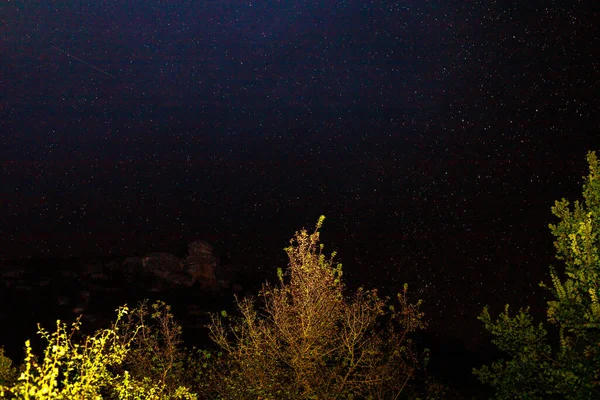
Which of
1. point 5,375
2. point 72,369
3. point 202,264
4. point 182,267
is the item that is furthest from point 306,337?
point 202,264

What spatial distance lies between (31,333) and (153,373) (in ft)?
94.7

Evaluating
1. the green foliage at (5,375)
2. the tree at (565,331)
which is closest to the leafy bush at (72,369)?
the green foliage at (5,375)

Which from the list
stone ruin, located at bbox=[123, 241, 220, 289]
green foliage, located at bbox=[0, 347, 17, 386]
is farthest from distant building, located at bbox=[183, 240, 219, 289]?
green foliage, located at bbox=[0, 347, 17, 386]

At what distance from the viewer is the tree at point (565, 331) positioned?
9109mm

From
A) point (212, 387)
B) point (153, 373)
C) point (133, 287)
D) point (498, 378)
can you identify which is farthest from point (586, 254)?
point (133, 287)

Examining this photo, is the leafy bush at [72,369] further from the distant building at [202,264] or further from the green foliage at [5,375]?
the distant building at [202,264]

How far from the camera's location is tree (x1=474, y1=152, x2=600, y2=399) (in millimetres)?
9109

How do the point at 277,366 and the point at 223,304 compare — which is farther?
the point at 223,304

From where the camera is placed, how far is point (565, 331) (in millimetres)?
10594

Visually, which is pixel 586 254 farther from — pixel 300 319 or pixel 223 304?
pixel 223 304

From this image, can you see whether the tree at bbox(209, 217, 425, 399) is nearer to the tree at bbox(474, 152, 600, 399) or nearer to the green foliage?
the tree at bbox(474, 152, 600, 399)

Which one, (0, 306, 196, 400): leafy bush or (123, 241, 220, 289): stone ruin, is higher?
(123, 241, 220, 289): stone ruin

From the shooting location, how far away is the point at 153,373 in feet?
51.2

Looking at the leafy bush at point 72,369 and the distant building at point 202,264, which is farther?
the distant building at point 202,264
